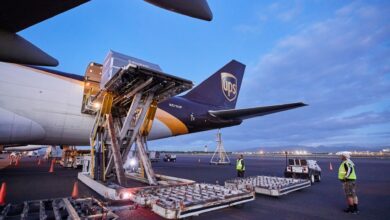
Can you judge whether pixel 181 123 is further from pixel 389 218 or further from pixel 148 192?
pixel 389 218

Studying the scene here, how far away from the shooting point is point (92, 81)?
12414mm

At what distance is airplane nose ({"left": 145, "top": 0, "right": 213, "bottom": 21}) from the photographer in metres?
2.27

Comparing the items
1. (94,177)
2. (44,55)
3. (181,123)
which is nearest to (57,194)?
(94,177)

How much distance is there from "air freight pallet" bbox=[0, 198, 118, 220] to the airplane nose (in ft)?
14.2

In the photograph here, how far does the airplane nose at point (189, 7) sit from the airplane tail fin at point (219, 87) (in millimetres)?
17276

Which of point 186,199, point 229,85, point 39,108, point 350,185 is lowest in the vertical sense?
point 186,199

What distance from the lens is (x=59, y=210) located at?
18.0 ft

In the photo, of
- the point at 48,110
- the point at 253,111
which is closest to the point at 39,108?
the point at 48,110

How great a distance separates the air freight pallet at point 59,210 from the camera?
456 centimetres

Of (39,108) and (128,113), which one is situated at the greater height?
(39,108)

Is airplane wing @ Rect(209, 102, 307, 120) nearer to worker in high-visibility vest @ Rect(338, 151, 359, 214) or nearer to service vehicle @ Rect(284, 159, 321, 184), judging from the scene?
service vehicle @ Rect(284, 159, 321, 184)

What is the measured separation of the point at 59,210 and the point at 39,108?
722cm

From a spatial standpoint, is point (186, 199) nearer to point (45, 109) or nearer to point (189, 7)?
point (189, 7)

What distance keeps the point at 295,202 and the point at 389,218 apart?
98.2 inches
